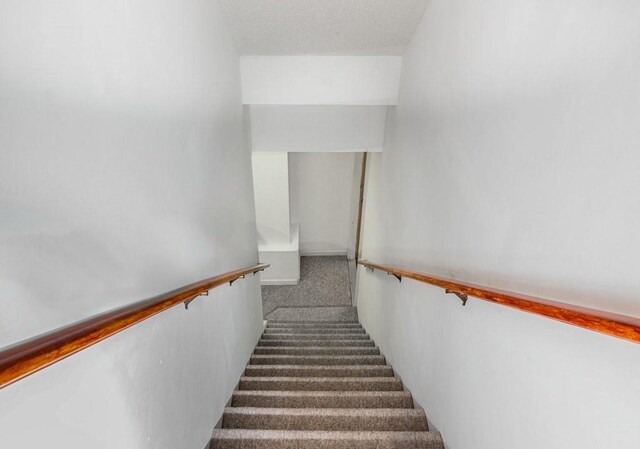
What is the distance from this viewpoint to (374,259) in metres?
5.21

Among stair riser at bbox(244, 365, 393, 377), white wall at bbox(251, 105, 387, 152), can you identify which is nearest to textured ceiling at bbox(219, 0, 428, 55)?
white wall at bbox(251, 105, 387, 152)

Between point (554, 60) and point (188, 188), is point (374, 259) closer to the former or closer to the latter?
point (188, 188)

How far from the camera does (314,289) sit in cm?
935

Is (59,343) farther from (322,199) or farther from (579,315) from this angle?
(322,199)

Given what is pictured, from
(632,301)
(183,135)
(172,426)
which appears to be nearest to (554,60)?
(632,301)

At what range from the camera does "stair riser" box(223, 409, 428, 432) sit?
92.9 inches

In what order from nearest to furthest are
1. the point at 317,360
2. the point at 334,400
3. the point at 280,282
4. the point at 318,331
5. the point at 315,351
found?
1. the point at 334,400
2. the point at 317,360
3. the point at 315,351
4. the point at 318,331
5. the point at 280,282

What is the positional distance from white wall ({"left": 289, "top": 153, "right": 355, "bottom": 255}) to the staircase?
5.33 meters

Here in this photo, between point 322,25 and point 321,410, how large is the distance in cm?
286

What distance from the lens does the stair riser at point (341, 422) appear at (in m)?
2.36

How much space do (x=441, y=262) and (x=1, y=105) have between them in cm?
205

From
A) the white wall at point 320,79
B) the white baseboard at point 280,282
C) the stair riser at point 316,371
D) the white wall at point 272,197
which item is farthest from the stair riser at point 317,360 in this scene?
the white baseboard at point 280,282

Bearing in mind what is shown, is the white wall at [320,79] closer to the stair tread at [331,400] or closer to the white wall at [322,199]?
the stair tread at [331,400]

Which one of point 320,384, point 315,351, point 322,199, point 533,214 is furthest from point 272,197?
point 533,214
